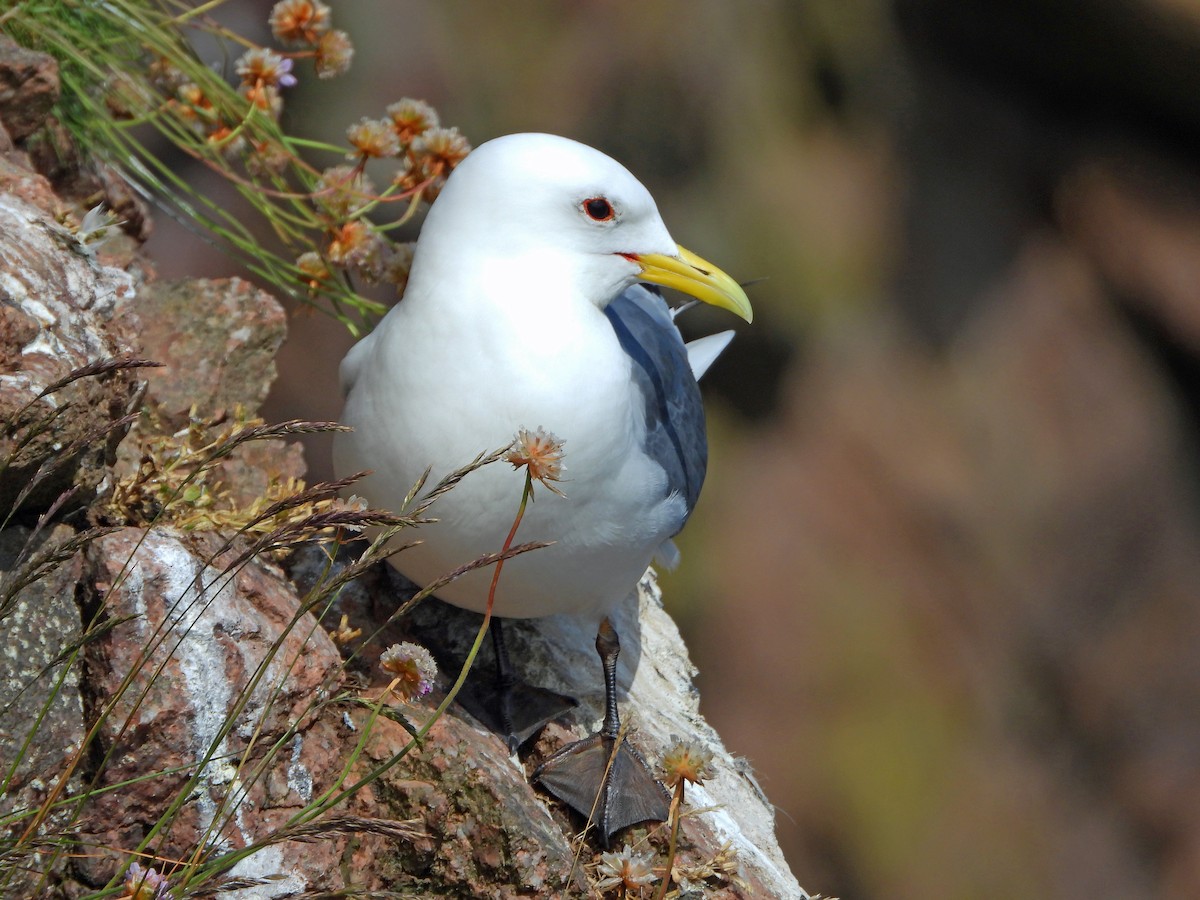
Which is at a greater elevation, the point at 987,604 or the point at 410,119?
the point at 410,119

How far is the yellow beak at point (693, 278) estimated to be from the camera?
227 centimetres

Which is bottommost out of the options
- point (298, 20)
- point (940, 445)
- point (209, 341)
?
point (940, 445)

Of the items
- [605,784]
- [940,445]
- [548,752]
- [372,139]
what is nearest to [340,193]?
[372,139]

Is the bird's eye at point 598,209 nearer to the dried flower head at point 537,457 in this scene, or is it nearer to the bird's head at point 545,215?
the bird's head at point 545,215

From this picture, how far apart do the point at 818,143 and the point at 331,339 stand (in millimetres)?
3096

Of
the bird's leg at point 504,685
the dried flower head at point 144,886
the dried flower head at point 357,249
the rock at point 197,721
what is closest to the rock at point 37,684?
the rock at point 197,721

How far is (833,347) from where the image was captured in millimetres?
7285

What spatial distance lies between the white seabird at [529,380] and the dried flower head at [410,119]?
1.64ft

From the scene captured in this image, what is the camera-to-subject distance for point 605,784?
2170 millimetres

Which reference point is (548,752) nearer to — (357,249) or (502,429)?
(502,429)

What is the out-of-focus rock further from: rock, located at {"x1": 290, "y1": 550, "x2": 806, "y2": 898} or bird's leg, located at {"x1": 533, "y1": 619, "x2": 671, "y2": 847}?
bird's leg, located at {"x1": 533, "y1": 619, "x2": 671, "y2": 847}

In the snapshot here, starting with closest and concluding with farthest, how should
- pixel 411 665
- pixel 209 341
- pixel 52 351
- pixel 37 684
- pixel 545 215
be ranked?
pixel 411 665, pixel 37 684, pixel 52 351, pixel 545 215, pixel 209 341

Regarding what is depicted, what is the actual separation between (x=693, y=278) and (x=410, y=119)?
0.79 metres

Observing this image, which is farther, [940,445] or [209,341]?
[940,445]
